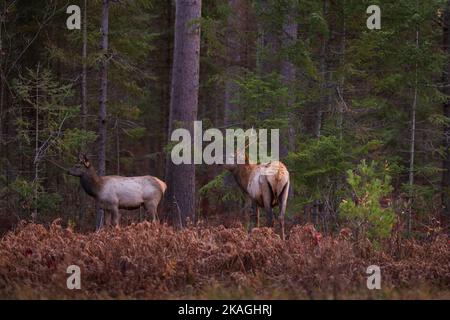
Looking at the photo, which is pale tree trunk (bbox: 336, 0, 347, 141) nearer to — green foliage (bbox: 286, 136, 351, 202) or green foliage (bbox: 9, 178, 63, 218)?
green foliage (bbox: 286, 136, 351, 202)

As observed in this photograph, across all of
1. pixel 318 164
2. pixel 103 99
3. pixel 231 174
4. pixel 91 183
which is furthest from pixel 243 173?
pixel 103 99

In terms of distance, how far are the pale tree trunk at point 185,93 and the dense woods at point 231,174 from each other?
0.03 m

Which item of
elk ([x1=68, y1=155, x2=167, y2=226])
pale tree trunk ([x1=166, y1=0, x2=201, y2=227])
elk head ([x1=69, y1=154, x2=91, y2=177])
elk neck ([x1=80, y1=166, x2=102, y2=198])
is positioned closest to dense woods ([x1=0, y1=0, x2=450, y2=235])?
pale tree trunk ([x1=166, y1=0, x2=201, y2=227])

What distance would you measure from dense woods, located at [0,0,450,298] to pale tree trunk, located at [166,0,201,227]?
3 cm

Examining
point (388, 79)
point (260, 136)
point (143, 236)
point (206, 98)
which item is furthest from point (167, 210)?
point (206, 98)

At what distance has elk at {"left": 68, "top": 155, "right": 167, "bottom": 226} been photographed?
14086 millimetres

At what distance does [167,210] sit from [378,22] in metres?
6.50

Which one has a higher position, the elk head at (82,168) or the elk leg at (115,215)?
the elk head at (82,168)

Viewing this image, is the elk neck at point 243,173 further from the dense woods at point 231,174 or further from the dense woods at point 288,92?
the dense woods at point 288,92

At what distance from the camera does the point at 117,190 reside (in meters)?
14.1

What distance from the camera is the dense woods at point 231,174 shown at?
8617 millimetres

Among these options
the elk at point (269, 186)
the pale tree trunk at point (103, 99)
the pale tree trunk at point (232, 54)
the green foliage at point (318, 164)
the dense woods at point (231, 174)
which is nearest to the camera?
the dense woods at point (231, 174)

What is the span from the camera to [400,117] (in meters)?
20.9

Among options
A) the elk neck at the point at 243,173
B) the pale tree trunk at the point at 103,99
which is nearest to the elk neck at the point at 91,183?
the pale tree trunk at the point at 103,99
